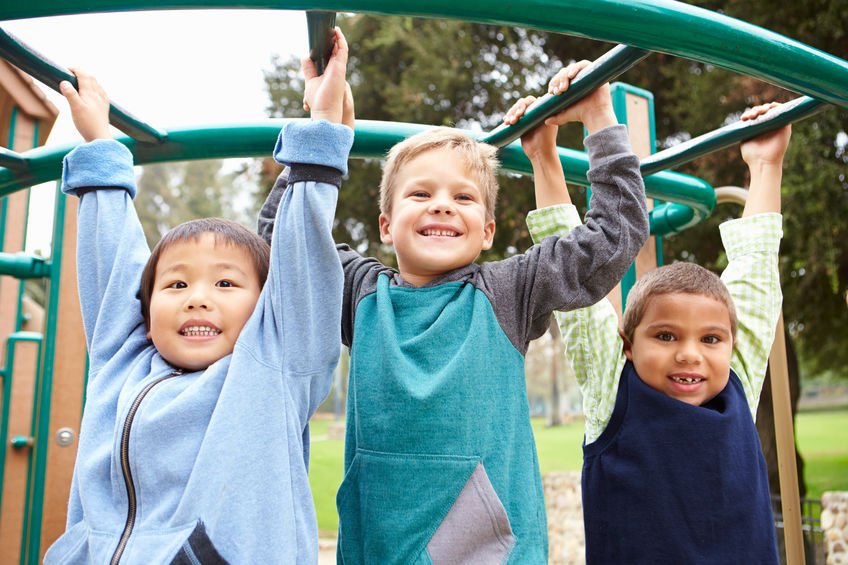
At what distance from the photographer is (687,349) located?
1.40m

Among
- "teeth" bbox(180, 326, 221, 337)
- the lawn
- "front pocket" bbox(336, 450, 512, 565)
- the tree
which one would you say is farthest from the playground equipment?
the tree

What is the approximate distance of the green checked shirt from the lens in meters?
1.47

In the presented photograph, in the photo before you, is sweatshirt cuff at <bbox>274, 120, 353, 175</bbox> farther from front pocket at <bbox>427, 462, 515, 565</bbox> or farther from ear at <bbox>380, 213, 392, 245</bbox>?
front pocket at <bbox>427, 462, 515, 565</bbox>

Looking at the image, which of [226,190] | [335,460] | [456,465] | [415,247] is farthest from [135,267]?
[226,190]

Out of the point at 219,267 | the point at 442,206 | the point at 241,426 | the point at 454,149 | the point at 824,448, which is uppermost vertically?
the point at 454,149

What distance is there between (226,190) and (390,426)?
27.1m

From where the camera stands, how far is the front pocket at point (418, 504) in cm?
105

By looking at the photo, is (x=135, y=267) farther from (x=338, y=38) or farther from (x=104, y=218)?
(x=338, y=38)

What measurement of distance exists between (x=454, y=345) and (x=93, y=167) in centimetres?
70

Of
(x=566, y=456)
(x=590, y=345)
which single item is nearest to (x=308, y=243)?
(x=590, y=345)

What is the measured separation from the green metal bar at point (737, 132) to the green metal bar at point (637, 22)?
17cm

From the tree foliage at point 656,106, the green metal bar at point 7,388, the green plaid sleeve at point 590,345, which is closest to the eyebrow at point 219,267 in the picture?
the green plaid sleeve at point 590,345

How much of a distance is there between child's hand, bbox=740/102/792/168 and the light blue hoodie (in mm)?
857

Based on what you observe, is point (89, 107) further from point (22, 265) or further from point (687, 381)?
point (687, 381)
